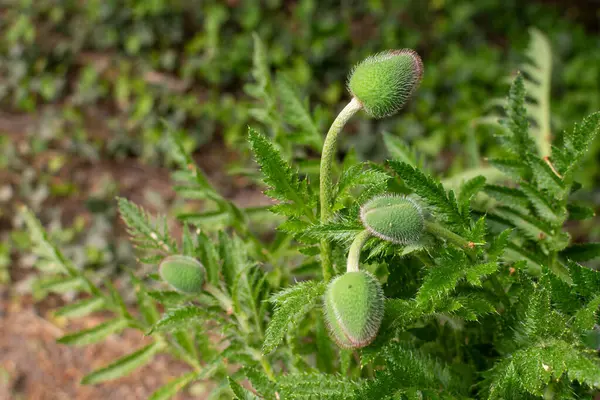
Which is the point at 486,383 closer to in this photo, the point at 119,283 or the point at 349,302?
the point at 349,302

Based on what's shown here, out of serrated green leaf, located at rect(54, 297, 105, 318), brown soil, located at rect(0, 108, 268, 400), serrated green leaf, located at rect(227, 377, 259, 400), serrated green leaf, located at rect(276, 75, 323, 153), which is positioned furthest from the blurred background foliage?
serrated green leaf, located at rect(227, 377, 259, 400)

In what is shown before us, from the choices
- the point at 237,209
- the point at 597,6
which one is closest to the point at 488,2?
the point at 597,6

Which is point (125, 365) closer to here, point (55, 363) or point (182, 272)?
point (182, 272)

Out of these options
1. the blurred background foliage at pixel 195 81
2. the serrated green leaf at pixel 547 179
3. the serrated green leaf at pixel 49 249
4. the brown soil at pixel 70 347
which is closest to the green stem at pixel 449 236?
the serrated green leaf at pixel 547 179

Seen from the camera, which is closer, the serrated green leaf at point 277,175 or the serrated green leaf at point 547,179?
the serrated green leaf at point 277,175

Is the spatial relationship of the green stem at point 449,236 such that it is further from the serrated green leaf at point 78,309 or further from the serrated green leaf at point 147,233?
the serrated green leaf at point 78,309

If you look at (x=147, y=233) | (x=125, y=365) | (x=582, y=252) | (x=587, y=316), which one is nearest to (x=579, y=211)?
(x=582, y=252)
